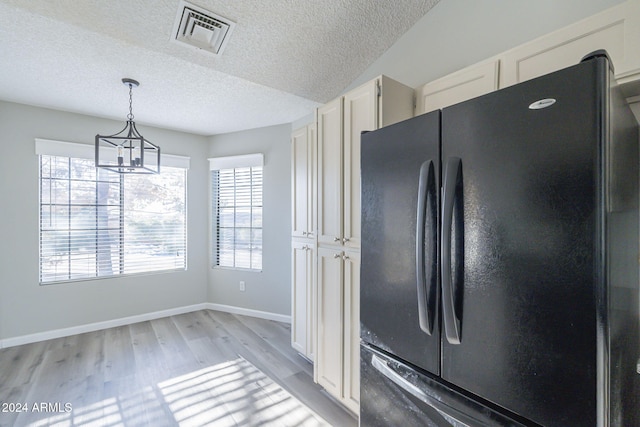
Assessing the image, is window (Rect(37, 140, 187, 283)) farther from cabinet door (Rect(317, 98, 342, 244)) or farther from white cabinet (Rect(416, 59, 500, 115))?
white cabinet (Rect(416, 59, 500, 115))

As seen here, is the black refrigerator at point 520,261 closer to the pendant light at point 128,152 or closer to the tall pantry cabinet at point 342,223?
the tall pantry cabinet at point 342,223

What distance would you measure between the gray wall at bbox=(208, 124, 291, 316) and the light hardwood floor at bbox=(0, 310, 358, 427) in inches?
22.1

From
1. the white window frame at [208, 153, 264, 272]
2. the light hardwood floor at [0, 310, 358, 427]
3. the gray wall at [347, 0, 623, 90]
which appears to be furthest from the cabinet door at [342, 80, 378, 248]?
the white window frame at [208, 153, 264, 272]

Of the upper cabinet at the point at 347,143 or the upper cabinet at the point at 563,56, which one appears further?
the upper cabinet at the point at 347,143

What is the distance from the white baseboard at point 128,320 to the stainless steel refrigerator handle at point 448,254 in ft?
10.4

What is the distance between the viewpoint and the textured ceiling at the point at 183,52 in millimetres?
1698

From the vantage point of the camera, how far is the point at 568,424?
676 millimetres

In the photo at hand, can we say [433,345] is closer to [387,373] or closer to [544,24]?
[387,373]

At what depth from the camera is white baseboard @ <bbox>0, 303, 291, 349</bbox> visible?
3.11 meters

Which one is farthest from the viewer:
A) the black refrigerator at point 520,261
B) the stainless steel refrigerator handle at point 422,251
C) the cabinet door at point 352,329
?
the cabinet door at point 352,329

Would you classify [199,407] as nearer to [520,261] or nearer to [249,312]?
[249,312]

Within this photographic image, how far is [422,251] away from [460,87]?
1043 millimetres

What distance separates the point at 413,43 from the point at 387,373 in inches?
78.8

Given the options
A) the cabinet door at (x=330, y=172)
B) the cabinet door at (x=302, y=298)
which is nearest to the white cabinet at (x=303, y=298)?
the cabinet door at (x=302, y=298)
